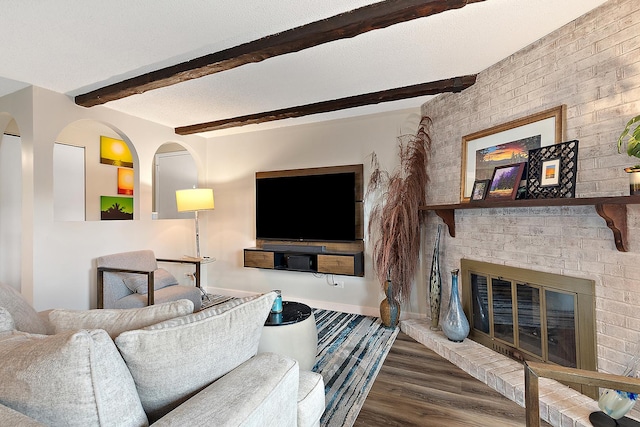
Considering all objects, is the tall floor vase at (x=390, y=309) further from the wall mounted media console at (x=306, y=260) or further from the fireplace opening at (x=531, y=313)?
the fireplace opening at (x=531, y=313)

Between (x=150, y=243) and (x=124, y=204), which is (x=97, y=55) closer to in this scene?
(x=150, y=243)

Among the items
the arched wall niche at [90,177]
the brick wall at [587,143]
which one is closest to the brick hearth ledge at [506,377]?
the brick wall at [587,143]

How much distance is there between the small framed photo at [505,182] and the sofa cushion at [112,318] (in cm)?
227

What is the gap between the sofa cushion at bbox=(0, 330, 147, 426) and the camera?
77cm

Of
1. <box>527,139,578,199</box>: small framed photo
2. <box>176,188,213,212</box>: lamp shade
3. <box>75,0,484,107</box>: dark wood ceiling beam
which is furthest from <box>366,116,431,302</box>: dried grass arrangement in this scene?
<box>176,188,213,212</box>: lamp shade

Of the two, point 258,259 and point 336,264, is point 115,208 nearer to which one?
point 258,259

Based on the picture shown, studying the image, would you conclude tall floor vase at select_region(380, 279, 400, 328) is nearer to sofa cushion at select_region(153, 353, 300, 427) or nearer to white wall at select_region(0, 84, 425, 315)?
white wall at select_region(0, 84, 425, 315)

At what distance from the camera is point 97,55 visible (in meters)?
2.32

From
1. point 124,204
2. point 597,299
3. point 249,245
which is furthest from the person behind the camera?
point 124,204

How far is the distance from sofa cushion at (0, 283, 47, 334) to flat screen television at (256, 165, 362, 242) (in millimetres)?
2679

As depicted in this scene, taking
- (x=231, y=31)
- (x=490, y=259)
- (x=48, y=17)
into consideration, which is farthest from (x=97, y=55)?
(x=490, y=259)

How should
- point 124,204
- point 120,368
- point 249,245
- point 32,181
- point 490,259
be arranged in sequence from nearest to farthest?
point 120,368, point 490,259, point 32,181, point 249,245, point 124,204

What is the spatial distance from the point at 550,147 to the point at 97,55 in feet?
10.8

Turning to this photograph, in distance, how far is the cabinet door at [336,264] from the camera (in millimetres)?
3506
